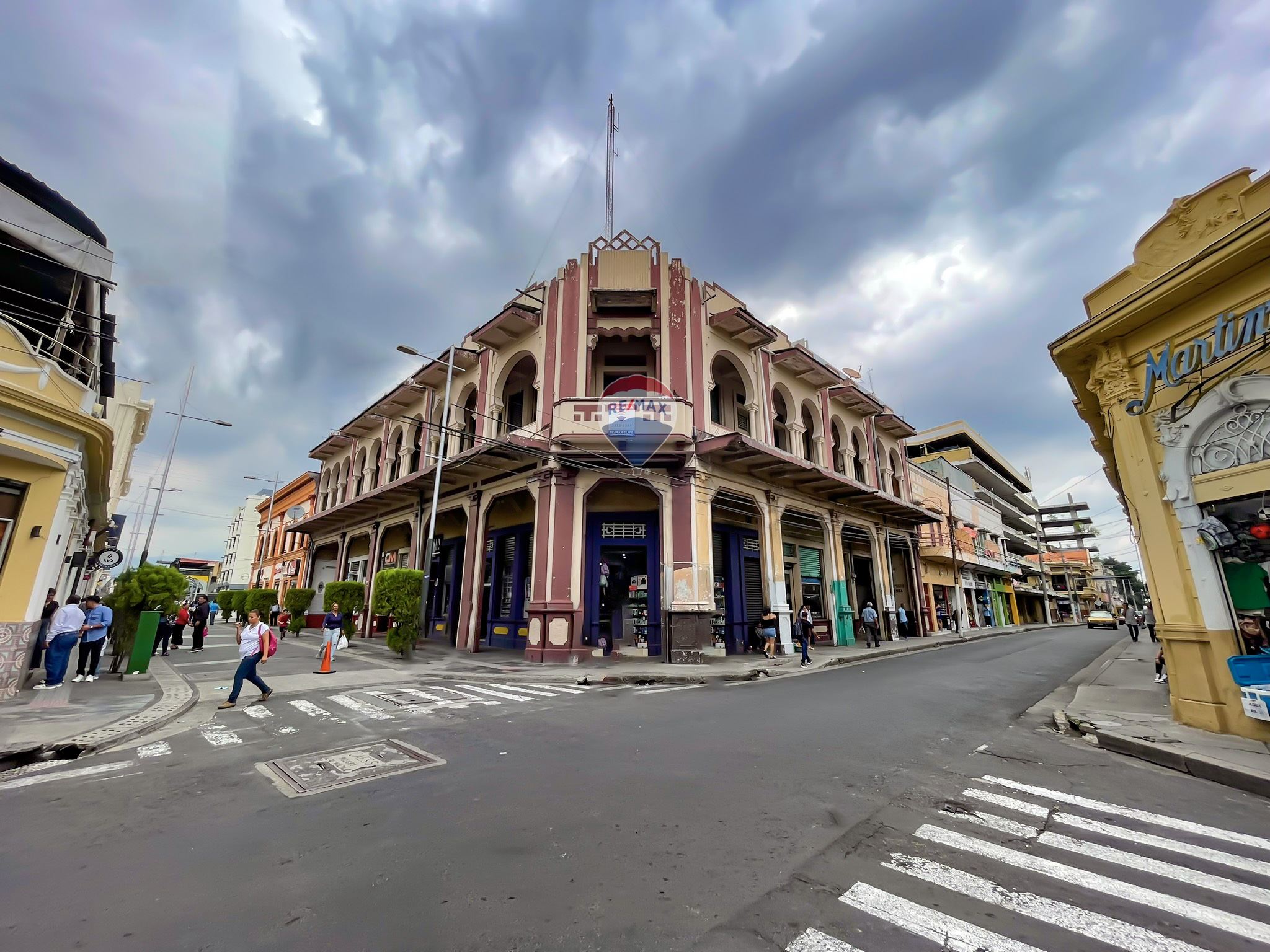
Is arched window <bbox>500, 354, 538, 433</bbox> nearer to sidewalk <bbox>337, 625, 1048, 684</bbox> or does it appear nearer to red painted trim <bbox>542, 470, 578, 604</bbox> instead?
red painted trim <bbox>542, 470, 578, 604</bbox>

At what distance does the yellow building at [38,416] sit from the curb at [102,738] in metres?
2.93

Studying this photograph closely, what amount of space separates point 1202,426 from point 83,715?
17248 mm

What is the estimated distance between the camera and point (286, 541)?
4362 cm

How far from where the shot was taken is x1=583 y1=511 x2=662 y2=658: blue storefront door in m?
17.2

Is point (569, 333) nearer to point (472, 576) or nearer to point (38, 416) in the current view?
point (472, 576)

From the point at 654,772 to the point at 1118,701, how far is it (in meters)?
9.57

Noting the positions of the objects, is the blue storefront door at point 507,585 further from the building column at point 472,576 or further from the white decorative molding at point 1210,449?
the white decorative molding at point 1210,449

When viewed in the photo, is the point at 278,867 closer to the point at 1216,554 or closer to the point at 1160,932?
the point at 1160,932

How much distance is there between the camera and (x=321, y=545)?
34.8 meters

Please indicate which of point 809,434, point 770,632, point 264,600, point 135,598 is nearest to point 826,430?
point 809,434

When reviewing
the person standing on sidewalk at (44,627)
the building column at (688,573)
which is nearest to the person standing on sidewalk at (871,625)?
the building column at (688,573)

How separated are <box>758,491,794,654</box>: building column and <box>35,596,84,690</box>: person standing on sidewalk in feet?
57.7

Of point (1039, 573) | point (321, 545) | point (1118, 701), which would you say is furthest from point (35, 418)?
point (1039, 573)

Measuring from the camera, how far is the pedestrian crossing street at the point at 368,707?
752cm
